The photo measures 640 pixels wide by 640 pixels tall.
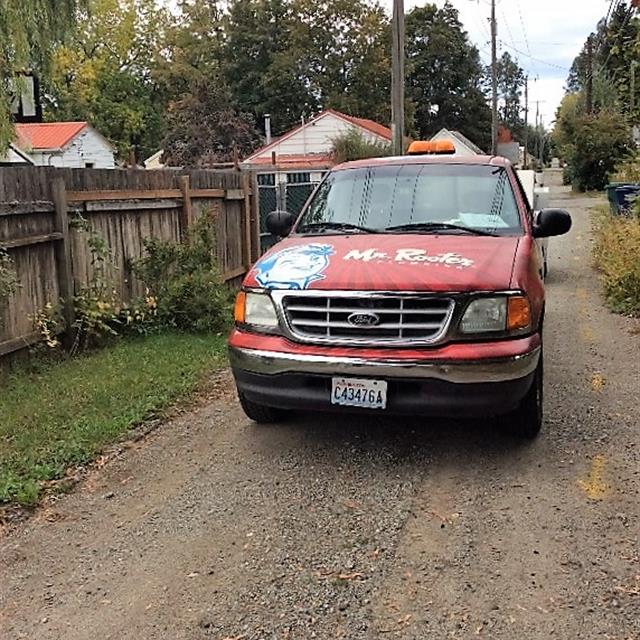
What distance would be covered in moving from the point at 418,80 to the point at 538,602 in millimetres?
71042

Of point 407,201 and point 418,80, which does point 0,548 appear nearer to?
point 407,201

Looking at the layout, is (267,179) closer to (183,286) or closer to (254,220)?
(254,220)

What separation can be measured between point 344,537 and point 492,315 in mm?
1593

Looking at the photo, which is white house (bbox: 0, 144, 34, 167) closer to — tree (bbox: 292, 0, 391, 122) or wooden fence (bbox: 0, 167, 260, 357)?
wooden fence (bbox: 0, 167, 260, 357)

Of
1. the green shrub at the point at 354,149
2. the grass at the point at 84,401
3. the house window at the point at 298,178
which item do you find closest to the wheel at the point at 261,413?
the grass at the point at 84,401

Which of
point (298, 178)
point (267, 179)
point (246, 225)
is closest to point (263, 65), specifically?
point (298, 178)

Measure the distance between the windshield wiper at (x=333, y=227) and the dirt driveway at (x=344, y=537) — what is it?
4.64 ft

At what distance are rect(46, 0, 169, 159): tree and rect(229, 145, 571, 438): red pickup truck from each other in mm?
46437

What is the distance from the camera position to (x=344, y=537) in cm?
400

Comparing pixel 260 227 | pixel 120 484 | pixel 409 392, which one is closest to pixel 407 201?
pixel 409 392

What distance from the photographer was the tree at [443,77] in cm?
6931

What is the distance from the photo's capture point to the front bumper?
4.57 metres

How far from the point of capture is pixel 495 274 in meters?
4.74

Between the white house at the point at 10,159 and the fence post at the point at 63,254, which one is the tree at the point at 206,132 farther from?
the fence post at the point at 63,254
